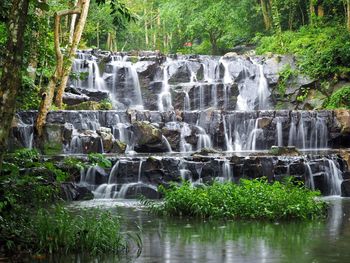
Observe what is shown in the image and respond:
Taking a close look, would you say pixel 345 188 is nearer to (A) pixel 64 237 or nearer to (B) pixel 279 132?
(B) pixel 279 132

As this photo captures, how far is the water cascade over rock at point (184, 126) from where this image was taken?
1617 centimetres

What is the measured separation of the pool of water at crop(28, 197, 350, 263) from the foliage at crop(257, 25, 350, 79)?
49.1 feet

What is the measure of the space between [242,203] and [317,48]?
1911 centimetres

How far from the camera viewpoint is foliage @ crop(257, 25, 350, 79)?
85.8 ft

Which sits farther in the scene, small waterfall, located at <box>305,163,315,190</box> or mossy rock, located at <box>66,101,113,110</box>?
mossy rock, located at <box>66,101,113,110</box>

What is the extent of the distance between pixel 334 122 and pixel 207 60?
369 inches

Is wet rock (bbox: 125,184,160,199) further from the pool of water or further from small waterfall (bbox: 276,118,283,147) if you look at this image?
small waterfall (bbox: 276,118,283,147)

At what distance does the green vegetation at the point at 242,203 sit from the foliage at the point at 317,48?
15.1 m

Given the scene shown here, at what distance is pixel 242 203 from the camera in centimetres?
1138

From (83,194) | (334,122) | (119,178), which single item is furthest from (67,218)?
(334,122)

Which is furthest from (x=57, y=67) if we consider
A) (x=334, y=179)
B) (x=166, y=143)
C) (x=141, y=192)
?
(x=334, y=179)

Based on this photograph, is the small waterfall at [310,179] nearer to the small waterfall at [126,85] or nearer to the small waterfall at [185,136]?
the small waterfall at [185,136]

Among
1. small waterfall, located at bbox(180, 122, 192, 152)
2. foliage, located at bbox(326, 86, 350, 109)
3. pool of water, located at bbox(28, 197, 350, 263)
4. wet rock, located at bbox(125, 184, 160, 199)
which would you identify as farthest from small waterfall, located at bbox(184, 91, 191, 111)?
pool of water, located at bbox(28, 197, 350, 263)

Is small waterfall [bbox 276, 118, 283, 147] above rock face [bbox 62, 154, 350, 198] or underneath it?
above
